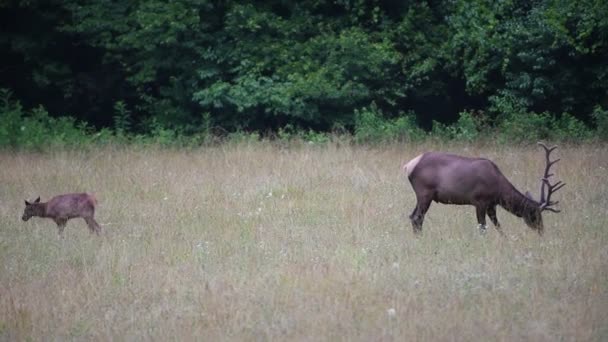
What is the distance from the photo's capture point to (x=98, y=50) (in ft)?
75.4

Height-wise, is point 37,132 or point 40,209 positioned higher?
point 40,209

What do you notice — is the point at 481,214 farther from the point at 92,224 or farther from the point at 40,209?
the point at 40,209

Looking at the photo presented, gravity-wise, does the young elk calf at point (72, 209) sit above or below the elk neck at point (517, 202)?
below

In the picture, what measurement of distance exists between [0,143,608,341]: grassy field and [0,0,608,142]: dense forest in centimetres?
477

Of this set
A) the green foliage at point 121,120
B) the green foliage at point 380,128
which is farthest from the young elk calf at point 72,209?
the green foliage at point 121,120

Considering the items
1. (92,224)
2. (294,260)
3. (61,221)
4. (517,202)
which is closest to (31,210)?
(61,221)

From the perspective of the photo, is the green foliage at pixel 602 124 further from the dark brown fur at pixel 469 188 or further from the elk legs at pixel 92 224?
the elk legs at pixel 92 224

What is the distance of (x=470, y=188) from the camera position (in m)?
10.1

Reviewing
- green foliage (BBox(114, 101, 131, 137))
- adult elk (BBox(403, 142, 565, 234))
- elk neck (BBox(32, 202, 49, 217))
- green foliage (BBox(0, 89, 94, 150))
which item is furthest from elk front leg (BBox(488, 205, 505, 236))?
green foliage (BBox(114, 101, 131, 137))

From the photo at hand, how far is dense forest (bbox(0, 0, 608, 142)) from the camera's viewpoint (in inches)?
751

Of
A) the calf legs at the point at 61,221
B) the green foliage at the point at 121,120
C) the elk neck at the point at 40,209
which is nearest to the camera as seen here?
the calf legs at the point at 61,221

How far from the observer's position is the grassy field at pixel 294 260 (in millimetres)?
7109

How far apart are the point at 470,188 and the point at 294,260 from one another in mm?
2260

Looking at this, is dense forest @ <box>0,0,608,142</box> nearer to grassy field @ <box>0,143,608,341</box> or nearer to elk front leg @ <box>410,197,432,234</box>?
grassy field @ <box>0,143,608,341</box>
